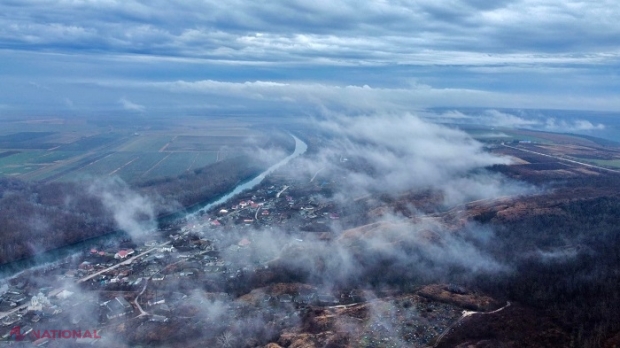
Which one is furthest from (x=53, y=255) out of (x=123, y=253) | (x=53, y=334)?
(x=53, y=334)

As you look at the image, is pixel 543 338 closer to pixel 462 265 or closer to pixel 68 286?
pixel 462 265

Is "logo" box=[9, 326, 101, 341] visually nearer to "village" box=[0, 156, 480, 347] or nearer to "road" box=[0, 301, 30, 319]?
"village" box=[0, 156, 480, 347]

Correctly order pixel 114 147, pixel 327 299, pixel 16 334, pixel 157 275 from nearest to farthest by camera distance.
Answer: pixel 16 334 < pixel 327 299 < pixel 157 275 < pixel 114 147

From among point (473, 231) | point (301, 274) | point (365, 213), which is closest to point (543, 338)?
point (301, 274)

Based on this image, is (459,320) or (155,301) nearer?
(459,320)

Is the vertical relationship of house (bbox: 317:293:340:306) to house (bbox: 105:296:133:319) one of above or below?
above

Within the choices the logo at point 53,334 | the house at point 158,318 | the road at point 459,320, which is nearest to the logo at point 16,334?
the logo at point 53,334

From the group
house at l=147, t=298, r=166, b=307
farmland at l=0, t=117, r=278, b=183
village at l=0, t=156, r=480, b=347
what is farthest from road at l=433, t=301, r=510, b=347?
farmland at l=0, t=117, r=278, b=183

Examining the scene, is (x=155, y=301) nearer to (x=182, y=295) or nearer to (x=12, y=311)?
(x=182, y=295)
